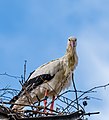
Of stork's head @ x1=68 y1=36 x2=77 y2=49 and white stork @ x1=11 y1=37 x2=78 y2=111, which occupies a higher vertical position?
stork's head @ x1=68 y1=36 x2=77 y2=49

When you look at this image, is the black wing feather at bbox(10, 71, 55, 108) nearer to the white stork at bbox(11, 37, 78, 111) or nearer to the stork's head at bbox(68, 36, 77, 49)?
the white stork at bbox(11, 37, 78, 111)

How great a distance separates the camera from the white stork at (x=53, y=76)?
7.29 m

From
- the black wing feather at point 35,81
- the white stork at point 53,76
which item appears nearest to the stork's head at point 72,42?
the white stork at point 53,76

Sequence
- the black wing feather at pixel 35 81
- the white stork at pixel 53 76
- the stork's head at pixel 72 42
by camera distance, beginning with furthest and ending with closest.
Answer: the stork's head at pixel 72 42, the white stork at pixel 53 76, the black wing feather at pixel 35 81

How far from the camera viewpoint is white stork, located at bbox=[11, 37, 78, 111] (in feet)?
23.9

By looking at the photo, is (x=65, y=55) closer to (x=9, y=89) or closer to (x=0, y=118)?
(x=9, y=89)

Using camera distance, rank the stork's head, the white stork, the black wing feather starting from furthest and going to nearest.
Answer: the stork's head, the white stork, the black wing feather

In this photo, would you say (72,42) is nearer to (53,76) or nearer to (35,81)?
(53,76)

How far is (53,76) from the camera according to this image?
755 centimetres

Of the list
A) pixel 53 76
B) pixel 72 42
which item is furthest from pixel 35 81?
pixel 72 42

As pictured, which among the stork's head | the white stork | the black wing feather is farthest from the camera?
the stork's head

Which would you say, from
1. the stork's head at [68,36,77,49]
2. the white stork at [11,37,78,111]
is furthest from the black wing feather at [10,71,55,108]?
the stork's head at [68,36,77,49]

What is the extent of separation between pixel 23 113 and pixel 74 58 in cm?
343

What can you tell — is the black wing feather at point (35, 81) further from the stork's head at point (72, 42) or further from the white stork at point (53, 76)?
the stork's head at point (72, 42)
